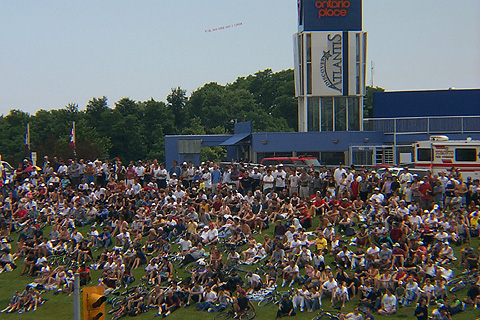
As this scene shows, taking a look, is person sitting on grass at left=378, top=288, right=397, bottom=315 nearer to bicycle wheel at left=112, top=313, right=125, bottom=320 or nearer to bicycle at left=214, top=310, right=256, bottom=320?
bicycle at left=214, top=310, right=256, bottom=320

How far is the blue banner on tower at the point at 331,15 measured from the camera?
46500 millimetres

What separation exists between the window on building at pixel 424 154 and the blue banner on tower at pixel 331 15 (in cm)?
1735

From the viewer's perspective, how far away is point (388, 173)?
26.2 m

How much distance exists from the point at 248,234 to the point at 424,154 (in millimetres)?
12789

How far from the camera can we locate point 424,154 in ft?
104

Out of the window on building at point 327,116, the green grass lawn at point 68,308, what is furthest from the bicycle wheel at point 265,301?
the window on building at point 327,116

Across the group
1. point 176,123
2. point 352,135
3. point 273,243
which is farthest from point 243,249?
point 176,123

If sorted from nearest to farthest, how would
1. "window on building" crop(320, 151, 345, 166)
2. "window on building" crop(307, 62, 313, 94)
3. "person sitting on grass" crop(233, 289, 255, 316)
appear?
"person sitting on grass" crop(233, 289, 255, 316) < "window on building" crop(320, 151, 345, 166) < "window on building" crop(307, 62, 313, 94)

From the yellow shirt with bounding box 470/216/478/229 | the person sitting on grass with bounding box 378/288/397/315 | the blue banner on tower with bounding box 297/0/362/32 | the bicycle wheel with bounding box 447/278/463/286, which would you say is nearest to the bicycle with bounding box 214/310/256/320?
the person sitting on grass with bounding box 378/288/397/315

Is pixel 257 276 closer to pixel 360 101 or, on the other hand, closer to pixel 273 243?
pixel 273 243

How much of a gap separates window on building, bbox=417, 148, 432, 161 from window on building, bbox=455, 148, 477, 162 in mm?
1588

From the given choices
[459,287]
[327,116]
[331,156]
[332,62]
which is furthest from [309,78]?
[459,287]

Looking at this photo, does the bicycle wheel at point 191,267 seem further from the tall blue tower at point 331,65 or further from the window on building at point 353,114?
the window on building at point 353,114

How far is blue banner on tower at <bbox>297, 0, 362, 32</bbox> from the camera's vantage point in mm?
46500
